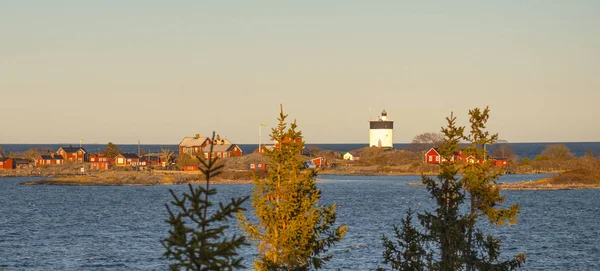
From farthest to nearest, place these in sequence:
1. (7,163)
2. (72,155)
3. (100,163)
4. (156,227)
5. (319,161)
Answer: (319,161) < (7,163) < (72,155) < (100,163) < (156,227)

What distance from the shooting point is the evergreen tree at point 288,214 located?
25094 millimetres

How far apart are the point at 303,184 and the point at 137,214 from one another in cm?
6278

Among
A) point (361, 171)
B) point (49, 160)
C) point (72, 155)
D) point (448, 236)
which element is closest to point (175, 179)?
point (72, 155)

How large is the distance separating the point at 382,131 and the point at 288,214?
17078 cm

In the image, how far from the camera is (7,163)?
178m

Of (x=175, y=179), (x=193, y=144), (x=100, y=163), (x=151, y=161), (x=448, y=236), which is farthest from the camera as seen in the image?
(x=193, y=144)

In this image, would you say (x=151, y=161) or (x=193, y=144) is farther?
(x=193, y=144)

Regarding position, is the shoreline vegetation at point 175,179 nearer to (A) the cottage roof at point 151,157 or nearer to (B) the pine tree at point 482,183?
(A) the cottage roof at point 151,157

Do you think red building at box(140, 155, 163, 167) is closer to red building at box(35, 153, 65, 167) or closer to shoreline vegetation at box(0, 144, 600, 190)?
shoreline vegetation at box(0, 144, 600, 190)

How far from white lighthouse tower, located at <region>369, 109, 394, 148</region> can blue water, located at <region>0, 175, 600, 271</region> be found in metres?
63.0

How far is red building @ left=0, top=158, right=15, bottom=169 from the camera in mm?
176975

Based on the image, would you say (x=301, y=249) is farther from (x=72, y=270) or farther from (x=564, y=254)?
(x=564, y=254)

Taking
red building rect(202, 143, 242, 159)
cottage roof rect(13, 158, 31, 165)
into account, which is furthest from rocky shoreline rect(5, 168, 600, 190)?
cottage roof rect(13, 158, 31, 165)

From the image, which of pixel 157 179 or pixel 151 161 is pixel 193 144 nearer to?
pixel 151 161
